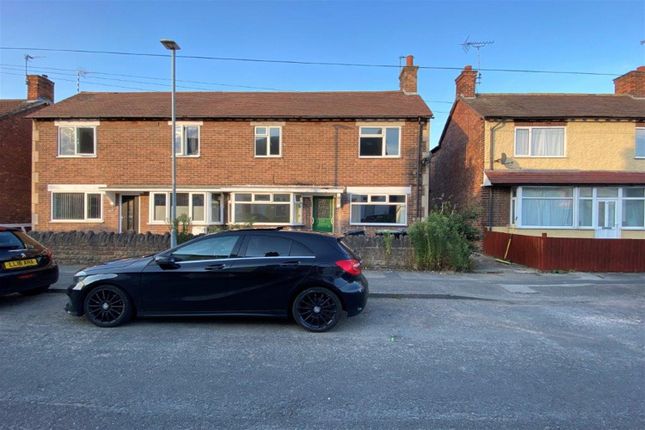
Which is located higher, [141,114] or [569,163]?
[141,114]

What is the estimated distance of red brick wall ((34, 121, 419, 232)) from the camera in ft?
51.3

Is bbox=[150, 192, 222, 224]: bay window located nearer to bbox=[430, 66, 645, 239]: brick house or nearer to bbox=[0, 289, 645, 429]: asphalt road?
bbox=[0, 289, 645, 429]: asphalt road

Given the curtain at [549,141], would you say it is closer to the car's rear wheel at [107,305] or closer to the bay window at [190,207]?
the bay window at [190,207]

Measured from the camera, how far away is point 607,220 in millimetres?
15430

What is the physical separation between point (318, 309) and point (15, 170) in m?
19.4

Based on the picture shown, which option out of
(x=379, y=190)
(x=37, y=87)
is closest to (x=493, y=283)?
(x=379, y=190)

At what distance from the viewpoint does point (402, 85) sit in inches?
727

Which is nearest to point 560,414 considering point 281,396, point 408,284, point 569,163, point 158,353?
point 281,396

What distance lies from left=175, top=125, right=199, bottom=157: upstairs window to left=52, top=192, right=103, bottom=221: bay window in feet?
12.5

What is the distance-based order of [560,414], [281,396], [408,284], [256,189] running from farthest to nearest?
[256,189], [408,284], [281,396], [560,414]

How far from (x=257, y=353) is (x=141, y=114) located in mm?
14048

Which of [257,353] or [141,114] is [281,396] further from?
[141,114]

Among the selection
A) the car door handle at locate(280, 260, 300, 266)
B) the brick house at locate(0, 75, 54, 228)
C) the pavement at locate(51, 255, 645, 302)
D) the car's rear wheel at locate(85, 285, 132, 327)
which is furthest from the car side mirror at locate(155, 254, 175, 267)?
the brick house at locate(0, 75, 54, 228)

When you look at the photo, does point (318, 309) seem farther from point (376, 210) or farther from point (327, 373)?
point (376, 210)
